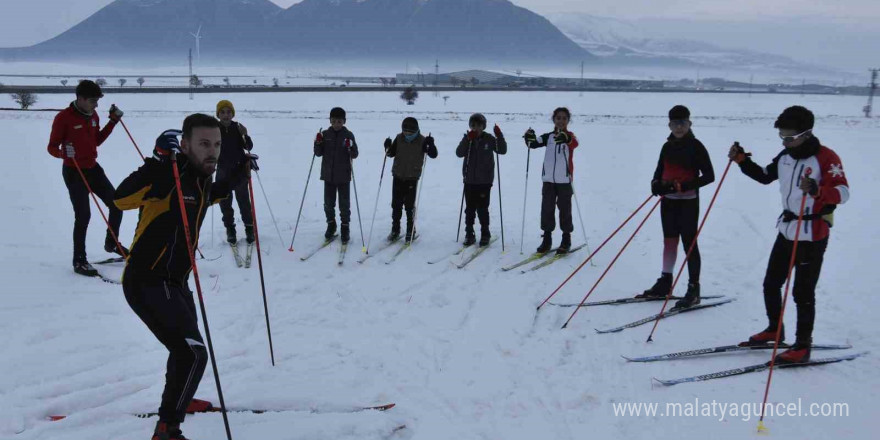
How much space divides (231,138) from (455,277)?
3355mm

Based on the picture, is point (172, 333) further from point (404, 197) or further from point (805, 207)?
point (404, 197)

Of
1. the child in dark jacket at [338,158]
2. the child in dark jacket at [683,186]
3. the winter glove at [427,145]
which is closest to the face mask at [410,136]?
the winter glove at [427,145]

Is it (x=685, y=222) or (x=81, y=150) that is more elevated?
(x=81, y=150)

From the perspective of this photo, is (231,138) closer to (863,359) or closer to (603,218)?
(603,218)

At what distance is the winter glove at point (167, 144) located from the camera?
2.82 meters

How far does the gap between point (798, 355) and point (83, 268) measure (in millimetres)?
6912

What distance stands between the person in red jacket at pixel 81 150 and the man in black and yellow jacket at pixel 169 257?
3.36m

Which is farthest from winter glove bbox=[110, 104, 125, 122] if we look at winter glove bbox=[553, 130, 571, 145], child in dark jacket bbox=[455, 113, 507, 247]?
winter glove bbox=[553, 130, 571, 145]

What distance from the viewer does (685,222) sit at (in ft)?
17.7

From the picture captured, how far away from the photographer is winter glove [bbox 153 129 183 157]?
9.25 feet

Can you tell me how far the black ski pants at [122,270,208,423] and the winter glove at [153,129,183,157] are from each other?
2.21ft

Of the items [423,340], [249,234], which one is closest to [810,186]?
[423,340]

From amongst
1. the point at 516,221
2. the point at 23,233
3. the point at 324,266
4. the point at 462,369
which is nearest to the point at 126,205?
the point at 462,369

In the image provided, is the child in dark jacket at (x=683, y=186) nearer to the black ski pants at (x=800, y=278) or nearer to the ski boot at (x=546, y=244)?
the black ski pants at (x=800, y=278)
